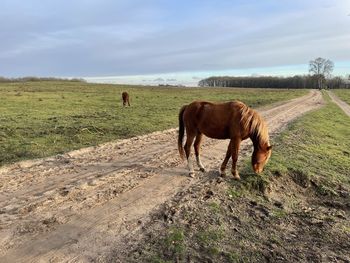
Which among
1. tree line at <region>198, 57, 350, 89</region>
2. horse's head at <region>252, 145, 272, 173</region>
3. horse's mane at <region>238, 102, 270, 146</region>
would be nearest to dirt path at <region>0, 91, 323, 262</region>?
horse's head at <region>252, 145, 272, 173</region>

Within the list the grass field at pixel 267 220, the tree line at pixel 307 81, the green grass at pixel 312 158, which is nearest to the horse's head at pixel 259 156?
the grass field at pixel 267 220

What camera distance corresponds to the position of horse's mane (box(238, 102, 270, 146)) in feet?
31.4

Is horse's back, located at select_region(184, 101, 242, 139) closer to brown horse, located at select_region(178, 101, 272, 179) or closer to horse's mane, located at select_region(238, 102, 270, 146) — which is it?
brown horse, located at select_region(178, 101, 272, 179)

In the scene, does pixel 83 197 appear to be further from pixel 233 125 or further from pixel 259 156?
pixel 259 156

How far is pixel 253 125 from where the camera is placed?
9656mm

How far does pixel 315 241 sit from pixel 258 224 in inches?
40.6

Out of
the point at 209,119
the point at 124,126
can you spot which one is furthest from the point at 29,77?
the point at 209,119

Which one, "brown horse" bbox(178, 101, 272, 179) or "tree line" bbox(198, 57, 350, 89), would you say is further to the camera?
"tree line" bbox(198, 57, 350, 89)

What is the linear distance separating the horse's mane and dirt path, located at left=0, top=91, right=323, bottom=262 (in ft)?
5.03

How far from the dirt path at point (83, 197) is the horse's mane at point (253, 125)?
153cm

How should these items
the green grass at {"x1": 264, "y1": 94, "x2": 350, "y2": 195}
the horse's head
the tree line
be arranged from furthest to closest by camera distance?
the tree line < the green grass at {"x1": 264, "y1": 94, "x2": 350, "y2": 195} < the horse's head

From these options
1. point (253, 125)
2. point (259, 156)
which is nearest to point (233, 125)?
point (253, 125)

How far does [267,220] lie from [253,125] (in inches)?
104

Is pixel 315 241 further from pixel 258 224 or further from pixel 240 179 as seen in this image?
pixel 240 179
